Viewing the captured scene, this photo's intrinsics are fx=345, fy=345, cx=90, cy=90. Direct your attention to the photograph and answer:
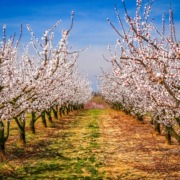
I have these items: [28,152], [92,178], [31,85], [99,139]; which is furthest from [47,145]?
[31,85]

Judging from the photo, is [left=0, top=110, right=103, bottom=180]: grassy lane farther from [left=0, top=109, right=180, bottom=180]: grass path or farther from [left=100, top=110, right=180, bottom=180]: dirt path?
[left=100, top=110, right=180, bottom=180]: dirt path

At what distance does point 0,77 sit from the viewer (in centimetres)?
1362

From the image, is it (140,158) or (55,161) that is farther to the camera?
(140,158)

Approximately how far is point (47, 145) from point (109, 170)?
807cm

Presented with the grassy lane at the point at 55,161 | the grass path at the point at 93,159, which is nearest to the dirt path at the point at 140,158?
the grass path at the point at 93,159

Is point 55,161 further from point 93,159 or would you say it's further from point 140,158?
point 140,158

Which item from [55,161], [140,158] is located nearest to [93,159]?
[55,161]

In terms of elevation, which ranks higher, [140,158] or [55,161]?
[55,161]

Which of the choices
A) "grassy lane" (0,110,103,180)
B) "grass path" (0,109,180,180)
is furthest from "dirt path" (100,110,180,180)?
"grassy lane" (0,110,103,180)

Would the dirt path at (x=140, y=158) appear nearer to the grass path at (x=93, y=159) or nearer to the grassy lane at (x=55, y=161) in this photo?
the grass path at (x=93, y=159)

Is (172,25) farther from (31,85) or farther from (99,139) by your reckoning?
(99,139)

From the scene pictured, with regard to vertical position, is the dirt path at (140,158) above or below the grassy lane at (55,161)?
below

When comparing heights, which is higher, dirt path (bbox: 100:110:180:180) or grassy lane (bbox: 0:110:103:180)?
grassy lane (bbox: 0:110:103:180)

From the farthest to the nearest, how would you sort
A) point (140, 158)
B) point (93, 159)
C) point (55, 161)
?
point (140, 158) < point (93, 159) < point (55, 161)
